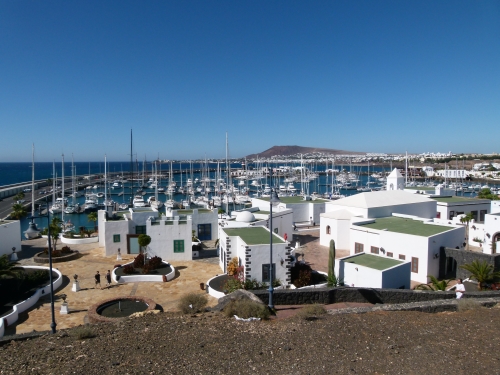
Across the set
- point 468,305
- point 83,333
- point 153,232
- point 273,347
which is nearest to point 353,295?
point 468,305

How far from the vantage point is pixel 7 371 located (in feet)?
27.7

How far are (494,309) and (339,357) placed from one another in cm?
690

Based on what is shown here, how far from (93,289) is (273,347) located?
1353 centimetres

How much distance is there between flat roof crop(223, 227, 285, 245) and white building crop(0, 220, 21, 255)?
16139mm

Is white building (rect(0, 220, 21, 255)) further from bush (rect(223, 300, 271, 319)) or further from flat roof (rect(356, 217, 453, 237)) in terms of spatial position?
flat roof (rect(356, 217, 453, 237))

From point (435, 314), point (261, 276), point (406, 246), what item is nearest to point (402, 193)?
point (406, 246)

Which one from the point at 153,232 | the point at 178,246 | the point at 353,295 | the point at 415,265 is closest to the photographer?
the point at 353,295

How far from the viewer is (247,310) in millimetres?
11773

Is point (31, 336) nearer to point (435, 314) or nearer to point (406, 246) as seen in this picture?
point (435, 314)

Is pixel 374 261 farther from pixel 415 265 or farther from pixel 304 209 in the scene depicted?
pixel 304 209

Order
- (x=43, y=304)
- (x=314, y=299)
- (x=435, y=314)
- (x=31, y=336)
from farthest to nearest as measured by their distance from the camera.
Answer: (x=43, y=304), (x=314, y=299), (x=435, y=314), (x=31, y=336)

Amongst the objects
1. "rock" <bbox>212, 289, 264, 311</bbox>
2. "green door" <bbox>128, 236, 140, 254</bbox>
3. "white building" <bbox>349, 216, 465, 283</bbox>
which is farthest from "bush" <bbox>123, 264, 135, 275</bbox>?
"white building" <bbox>349, 216, 465, 283</bbox>

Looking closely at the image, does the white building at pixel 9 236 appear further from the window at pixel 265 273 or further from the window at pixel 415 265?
the window at pixel 415 265

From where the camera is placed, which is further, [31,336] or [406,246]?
[406,246]
